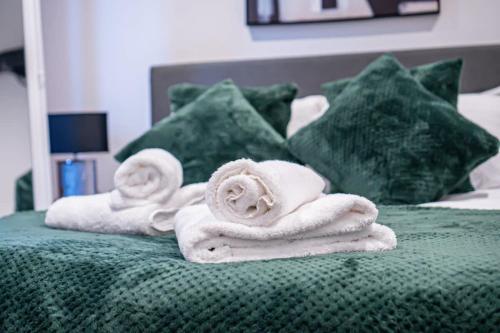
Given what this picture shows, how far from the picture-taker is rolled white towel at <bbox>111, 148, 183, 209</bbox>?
1.36 m

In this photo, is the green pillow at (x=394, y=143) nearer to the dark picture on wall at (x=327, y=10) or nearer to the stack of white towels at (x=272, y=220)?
the stack of white towels at (x=272, y=220)

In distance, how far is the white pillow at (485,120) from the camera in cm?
209

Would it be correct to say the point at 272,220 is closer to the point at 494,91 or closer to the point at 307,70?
the point at 494,91

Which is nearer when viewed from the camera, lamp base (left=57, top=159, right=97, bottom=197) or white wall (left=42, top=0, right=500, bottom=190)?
white wall (left=42, top=0, right=500, bottom=190)

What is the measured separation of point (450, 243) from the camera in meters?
0.98

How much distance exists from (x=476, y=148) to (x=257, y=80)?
4.37ft

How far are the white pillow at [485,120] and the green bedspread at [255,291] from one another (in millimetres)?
1173

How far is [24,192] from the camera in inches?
122

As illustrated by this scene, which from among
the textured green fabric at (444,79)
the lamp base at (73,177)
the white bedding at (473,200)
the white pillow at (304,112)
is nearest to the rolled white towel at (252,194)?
the white bedding at (473,200)

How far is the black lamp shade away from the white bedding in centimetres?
181

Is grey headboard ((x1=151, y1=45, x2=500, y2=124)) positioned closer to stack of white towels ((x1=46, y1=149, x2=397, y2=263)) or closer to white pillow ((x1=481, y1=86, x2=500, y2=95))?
white pillow ((x1=481, y1=86, x2=500, y2=95))

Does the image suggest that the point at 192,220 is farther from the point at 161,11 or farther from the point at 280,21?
the point at 161,11

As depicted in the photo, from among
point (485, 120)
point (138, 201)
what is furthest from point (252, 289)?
point (485, 120)

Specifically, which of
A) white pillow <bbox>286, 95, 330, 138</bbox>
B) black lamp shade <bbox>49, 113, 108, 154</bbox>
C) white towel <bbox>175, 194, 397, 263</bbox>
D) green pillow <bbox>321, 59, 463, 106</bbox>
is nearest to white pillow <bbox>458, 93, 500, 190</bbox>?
green pillow <bbox>321, 59, 463, 106</bbox>
